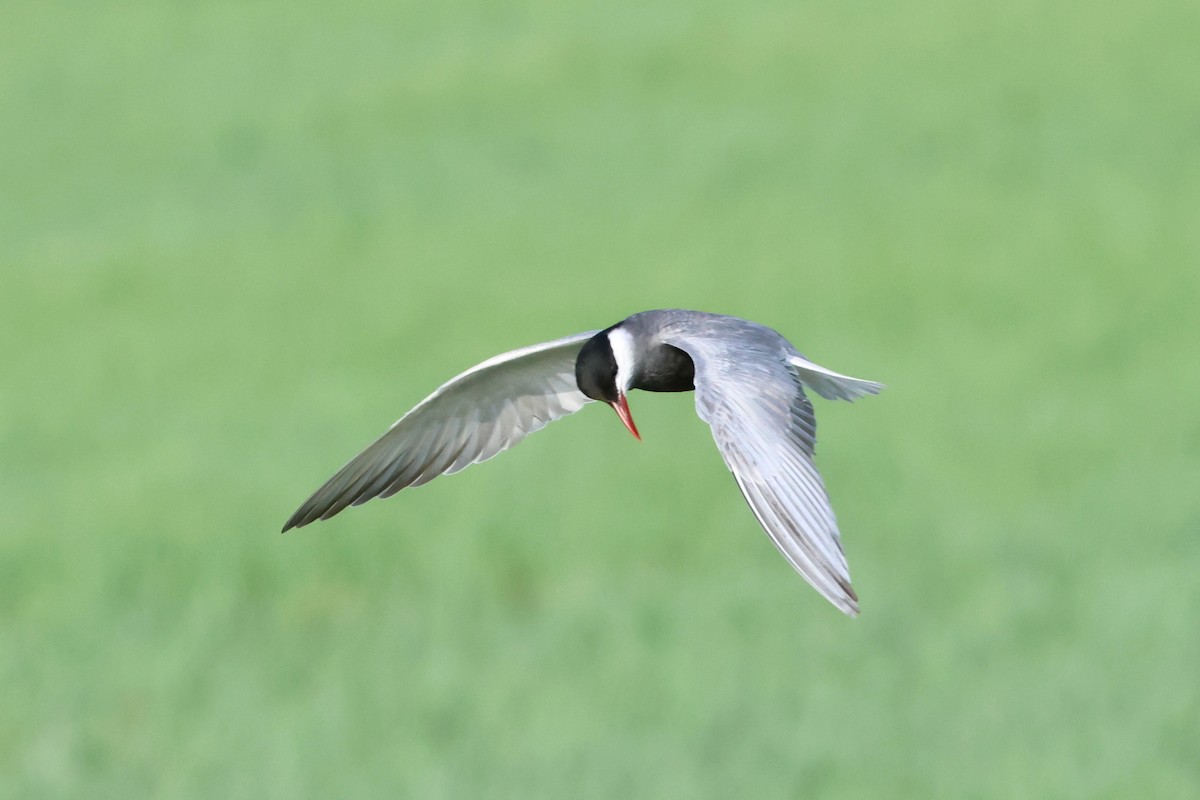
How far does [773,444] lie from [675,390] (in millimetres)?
842

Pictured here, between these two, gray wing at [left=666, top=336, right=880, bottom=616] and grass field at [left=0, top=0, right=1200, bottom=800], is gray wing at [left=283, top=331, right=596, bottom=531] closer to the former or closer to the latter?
gray wing at [left=666, top=336, right=880, bottom=616]

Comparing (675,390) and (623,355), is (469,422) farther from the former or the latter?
(623,355)

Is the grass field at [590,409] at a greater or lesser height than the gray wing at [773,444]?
lesser

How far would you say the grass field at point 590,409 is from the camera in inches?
411

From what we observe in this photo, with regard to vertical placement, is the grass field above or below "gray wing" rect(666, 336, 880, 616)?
below

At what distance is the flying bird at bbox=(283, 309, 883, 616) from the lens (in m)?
3.44

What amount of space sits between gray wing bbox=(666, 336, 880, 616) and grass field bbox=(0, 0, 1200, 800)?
5.82m

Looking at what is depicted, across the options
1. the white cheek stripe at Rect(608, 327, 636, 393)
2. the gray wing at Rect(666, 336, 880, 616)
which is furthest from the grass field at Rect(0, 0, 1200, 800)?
the gray wing at Rect(666, 336, 880, 616)

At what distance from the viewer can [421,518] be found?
45.9 feet

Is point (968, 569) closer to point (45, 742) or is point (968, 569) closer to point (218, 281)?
point (45, 742)

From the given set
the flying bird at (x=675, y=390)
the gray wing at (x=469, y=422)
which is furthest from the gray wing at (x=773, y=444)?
the gray wing at (x=469, y=422)

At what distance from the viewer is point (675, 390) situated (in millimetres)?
4445

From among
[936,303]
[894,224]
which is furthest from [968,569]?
[894,224]

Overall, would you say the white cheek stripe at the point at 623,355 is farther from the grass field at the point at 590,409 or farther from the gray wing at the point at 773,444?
the grass field at the point at 590,409
